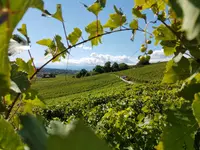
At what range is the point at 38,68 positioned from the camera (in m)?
0.92

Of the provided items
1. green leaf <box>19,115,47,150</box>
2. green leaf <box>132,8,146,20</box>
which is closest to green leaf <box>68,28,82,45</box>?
green leaf <box>132,8,146,20</box>

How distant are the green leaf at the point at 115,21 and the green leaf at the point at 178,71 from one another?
22cm

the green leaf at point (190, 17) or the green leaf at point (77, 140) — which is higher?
the green leaf at point (190, 17)

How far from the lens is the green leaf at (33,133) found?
0.80 feet

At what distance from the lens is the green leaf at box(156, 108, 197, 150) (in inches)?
25.5

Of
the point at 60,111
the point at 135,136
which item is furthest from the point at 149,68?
the point at 135,136

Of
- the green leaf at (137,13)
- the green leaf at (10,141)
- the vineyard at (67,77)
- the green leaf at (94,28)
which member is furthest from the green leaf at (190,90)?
the green leaf at (10,141)

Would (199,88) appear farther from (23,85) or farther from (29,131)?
(29,131)

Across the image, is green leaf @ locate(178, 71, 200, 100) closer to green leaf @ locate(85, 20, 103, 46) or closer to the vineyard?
the vineyard

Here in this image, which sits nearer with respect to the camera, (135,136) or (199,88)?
(199,88)

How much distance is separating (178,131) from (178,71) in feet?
0.68

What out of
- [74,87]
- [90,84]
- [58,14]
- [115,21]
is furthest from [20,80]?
[90,84]

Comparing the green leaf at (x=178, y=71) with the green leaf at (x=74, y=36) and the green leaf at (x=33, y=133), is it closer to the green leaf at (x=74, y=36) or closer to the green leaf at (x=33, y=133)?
the green leaf at (x=74, y=36)

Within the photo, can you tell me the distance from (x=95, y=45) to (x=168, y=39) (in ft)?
1.13
